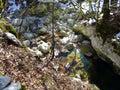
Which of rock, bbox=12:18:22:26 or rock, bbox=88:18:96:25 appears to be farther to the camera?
rock, bbox=12:18:22:26

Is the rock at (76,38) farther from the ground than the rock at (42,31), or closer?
closer

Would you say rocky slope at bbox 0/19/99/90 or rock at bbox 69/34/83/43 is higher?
rocky slope at bbox 0/19/99/90

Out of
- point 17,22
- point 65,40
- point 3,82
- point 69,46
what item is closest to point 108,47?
point 69,46

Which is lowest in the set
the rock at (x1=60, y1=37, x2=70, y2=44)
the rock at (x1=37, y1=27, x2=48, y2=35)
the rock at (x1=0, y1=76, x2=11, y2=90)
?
the rock at (x1=60, y1=37, x2=70, y2=44)

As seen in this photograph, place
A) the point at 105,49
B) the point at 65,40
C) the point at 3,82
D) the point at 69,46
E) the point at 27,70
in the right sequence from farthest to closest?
the point at 65,40, the point at 69,46, the point at 105,49, the point at 27,70, the point at 3,82

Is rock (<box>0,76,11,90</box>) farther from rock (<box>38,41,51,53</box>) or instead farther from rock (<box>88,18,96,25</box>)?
rock (<box>88,18,96,25</box>)

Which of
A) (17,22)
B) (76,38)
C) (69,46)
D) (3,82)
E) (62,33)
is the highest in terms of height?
(3,82)

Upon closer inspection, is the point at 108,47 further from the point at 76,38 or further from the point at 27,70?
the point at 27,70

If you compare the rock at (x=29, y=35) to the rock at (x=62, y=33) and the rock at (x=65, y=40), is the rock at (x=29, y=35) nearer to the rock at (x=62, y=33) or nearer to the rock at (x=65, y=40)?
the rock at (x=62, y=33)

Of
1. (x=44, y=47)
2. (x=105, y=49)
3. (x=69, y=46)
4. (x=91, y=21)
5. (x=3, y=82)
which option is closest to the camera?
(x=3, y=82)

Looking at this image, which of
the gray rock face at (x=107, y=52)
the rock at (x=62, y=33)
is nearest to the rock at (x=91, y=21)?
the gray rock face at (x=107, y=52)

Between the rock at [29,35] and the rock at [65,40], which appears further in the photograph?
the rock at [29,35]

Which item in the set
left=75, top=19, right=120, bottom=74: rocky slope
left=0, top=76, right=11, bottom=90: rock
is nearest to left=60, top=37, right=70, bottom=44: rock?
left=75, top=19, right=120, bottom=74: rocky slope

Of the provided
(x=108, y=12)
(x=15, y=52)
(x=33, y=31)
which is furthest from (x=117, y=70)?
(x=33, y=31)
